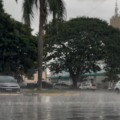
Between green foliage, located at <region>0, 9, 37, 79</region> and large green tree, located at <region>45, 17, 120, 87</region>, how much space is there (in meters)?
16.1

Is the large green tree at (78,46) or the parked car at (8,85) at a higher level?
the large green tree at (78,46)

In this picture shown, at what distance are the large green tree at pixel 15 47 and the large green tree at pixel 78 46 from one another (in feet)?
52.8

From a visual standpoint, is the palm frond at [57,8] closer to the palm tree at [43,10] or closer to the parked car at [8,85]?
the palm tree at [43,10]

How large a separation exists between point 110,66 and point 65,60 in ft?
24.3

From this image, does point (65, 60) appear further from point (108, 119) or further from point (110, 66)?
point (108, 119)

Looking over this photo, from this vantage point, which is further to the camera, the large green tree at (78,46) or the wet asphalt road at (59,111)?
the large green tree at (78,46)

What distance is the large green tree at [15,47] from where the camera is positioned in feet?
185

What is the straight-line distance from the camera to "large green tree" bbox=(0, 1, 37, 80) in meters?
56.3

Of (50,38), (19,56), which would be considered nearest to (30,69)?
(19,56)

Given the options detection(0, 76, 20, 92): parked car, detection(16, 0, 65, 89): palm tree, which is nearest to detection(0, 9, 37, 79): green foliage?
detection(16, 0, 65, 89): palm tree

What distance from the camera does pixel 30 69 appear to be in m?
61.1

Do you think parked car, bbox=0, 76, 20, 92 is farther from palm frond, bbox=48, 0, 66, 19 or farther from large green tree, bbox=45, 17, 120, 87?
large green tree, bbox=45, 17, 120, 87

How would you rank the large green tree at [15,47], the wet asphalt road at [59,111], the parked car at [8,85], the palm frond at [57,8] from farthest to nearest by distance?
the large green tree at [15,47] < the palm frond at [57,8] < the parked car at [8,85] < the wet asphalt road at [59,111]

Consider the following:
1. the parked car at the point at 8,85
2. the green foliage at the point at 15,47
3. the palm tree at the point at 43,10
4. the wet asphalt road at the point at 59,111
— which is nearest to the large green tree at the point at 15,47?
the green foliage at the point at 15,47
